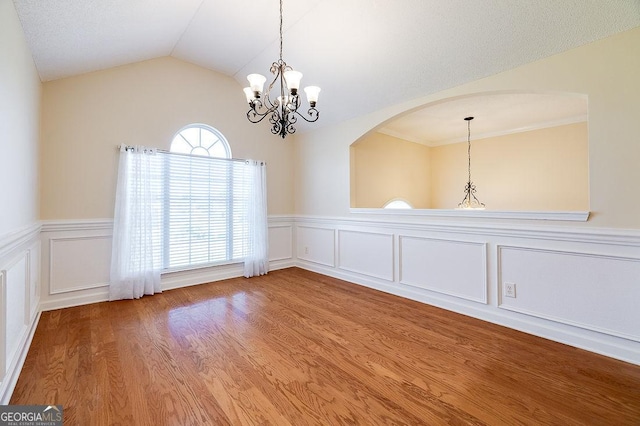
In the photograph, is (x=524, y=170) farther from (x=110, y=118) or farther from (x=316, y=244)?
(x=110, y=118)

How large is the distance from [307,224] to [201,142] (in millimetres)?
2181

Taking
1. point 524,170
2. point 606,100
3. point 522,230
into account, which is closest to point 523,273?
point 522,230

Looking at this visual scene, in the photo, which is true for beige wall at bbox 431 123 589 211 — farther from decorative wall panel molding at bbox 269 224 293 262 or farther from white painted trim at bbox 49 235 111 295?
white painted trim at bbox 49 235 111 295

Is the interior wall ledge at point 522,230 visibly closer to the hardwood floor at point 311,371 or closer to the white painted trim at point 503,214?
the white painted trim at point 503,214

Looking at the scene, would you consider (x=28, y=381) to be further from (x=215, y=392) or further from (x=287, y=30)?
(x=287, y=30)

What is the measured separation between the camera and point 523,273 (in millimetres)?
2607

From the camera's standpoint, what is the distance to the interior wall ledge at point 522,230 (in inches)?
82.8

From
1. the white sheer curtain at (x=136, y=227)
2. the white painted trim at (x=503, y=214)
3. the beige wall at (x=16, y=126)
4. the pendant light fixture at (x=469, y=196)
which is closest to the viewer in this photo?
the beige wall at (x=16, y=126)

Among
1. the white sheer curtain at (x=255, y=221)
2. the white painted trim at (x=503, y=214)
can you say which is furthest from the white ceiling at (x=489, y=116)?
the white sheer curtain at (x=255, y=221)

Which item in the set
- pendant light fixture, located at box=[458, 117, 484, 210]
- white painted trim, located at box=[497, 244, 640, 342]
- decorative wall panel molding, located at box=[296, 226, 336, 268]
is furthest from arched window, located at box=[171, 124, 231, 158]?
pendant light fixture, located at box=[458, 117, 484, 210]

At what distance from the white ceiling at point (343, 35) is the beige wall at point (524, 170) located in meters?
2.99

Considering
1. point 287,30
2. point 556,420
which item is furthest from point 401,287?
point 287,30

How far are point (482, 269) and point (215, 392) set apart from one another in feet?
8.70

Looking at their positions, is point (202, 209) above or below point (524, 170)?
below
